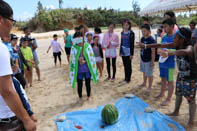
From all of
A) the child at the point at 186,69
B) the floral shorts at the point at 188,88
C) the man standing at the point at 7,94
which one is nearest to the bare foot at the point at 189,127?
the child at the point at 186,69

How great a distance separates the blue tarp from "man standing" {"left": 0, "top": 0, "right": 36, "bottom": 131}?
6.20 ft

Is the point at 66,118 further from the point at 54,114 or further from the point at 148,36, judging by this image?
the point at 148,36

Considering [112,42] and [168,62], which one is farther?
[112,42]

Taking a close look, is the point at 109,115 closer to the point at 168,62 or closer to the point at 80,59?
the point at 80,59

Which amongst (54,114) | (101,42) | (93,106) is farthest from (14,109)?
(101,42)

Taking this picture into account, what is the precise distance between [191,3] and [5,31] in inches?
326

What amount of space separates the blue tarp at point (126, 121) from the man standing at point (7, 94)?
6.20ft

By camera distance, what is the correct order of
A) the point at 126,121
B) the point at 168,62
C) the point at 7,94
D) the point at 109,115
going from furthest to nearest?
the point at 168,62, the point at 126,121, the point at 109,115, the point at 7,94

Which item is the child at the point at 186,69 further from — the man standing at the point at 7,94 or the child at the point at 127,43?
the man standing at the point at 7,94

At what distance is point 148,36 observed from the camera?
4.77 m

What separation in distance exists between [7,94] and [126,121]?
2.75 meters

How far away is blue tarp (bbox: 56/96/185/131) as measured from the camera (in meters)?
3.37

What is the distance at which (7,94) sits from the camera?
4.75ft

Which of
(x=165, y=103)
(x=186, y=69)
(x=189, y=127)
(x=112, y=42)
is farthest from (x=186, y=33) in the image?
(x=112, y=42)
